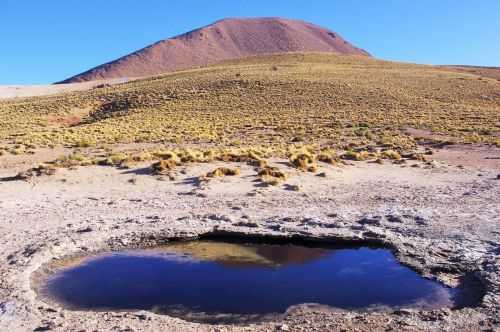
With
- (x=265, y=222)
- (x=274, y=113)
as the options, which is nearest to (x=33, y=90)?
(x=274, y=113)

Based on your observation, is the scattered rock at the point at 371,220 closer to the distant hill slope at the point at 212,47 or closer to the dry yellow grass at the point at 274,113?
the dry yellow grass at the point at 274,113

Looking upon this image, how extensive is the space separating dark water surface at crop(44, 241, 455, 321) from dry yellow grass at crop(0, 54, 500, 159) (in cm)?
1019

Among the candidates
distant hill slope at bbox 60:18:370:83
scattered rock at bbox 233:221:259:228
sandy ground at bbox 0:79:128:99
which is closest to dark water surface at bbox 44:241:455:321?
scattered rock at bbox 233:221:259:228

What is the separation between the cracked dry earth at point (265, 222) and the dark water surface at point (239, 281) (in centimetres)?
45

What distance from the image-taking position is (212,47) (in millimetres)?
177000

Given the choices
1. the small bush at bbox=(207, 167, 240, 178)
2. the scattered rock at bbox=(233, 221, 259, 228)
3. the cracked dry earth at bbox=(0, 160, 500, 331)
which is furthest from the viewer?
the small bush at bbox=(207, 167, 240, 178)

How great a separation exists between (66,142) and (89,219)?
18.1 metres

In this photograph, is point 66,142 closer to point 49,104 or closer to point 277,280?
point 277,280

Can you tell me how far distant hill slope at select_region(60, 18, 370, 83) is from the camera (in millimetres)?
156375

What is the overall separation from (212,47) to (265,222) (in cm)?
16932

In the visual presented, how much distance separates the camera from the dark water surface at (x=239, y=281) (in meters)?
8.33

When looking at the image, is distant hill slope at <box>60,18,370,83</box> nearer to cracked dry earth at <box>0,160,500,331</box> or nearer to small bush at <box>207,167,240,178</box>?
small bush at <box>207,167,240,178</box>

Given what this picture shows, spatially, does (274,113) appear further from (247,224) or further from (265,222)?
(247,224)

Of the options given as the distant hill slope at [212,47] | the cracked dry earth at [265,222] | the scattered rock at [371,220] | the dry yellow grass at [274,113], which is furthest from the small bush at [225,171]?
the distant hill slope at [212,47]
